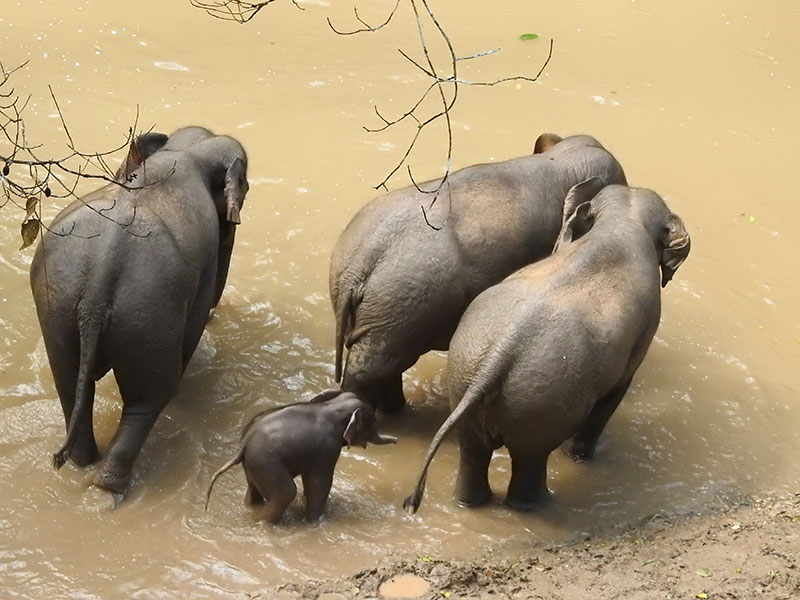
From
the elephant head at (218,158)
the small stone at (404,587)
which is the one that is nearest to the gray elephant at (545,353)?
the small stone at (404,587)

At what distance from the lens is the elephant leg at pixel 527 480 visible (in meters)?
5.16

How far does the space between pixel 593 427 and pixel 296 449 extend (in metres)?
1.54

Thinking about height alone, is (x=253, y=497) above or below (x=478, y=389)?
below

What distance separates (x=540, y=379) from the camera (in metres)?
4.86

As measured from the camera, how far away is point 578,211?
5.65m

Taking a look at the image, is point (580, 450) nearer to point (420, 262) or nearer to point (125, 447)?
point (420, 262)

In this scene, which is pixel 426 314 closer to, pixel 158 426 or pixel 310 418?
pixel 310 418

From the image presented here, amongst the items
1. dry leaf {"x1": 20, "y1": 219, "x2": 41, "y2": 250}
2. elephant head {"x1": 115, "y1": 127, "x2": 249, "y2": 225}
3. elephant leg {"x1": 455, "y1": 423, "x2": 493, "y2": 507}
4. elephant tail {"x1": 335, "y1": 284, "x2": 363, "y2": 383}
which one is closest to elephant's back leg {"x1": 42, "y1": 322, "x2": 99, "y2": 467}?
elephant head {"x1": 115, "y1": 127, "x2": 249, "y2": 225}

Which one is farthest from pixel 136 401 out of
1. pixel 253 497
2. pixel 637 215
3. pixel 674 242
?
pixel 674 242

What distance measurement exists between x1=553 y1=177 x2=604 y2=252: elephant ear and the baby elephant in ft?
4.26

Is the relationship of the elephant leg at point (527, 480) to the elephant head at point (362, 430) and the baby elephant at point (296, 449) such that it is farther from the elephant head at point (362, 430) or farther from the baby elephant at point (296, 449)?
the baby elephant at point (296, 449)

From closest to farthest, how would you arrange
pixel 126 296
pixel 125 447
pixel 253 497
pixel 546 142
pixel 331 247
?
pixel 126 296
pixel 253 497
pixel 125 447
pixel 546 142
pixel 331 247

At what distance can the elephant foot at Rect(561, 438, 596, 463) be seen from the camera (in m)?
5.72

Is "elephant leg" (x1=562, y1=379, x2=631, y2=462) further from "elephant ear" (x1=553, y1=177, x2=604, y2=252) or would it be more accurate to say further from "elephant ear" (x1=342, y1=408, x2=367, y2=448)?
"elephant ear" (x1=342, y1=408, x2=367, y2=448)
